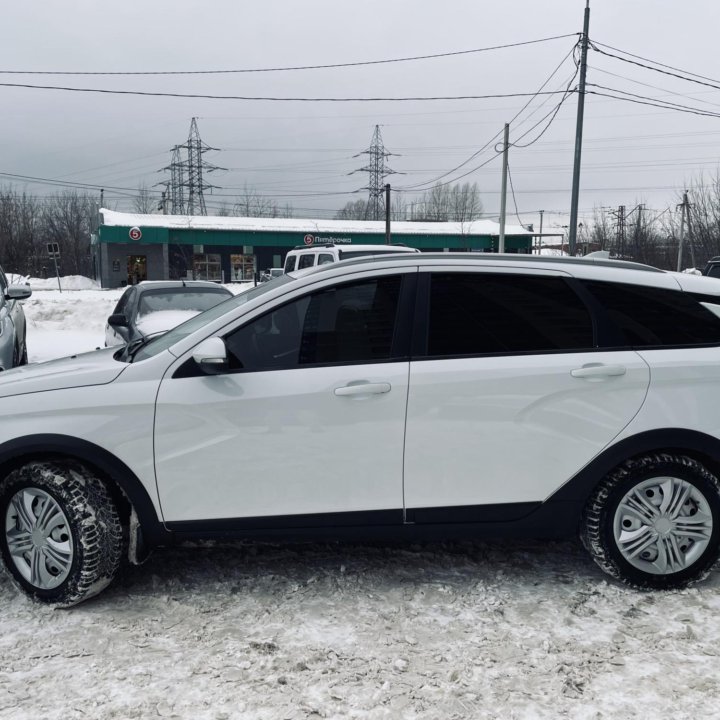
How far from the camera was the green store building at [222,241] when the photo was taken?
4969 centimetres

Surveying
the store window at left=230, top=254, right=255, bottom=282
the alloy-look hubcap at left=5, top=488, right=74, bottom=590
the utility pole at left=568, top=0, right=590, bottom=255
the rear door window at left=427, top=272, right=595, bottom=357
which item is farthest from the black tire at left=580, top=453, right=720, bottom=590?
the store window at left=230, top=254, right=255, bottom=282

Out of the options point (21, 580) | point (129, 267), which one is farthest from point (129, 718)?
A: point (129, 267)

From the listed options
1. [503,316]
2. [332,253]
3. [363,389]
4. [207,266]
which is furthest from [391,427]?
→ [207,266]

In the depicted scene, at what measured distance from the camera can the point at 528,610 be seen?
3.40 meters

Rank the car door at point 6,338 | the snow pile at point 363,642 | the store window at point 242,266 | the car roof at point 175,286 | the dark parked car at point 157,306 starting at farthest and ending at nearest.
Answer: the store window at point 242,266 < the car roof at point 175,286 < the dark parked car at point 157,306 < the car door at point 6,338 < the snow pile at point 363,642

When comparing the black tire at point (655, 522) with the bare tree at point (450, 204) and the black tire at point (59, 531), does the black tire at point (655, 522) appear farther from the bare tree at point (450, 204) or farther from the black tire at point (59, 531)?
the bare tree at point (450, 204)

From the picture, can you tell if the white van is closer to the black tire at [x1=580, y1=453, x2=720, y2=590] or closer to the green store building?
the black tire at [x1=580, y1=453, x2=720, y2=590]

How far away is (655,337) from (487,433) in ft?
3.43

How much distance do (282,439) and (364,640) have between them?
39.0 inches

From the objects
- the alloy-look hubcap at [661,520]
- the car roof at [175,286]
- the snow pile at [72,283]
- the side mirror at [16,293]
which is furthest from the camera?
the snow pile at [72,283]

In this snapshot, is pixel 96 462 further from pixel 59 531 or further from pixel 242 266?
pixel 242 266

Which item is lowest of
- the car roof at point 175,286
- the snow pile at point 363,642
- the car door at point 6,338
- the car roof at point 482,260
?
the snow pile at point 363,642

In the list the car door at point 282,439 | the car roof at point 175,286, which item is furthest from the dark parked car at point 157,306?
the car door at point 282,439

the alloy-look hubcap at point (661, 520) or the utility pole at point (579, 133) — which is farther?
the utility pole at point (579, 133)
